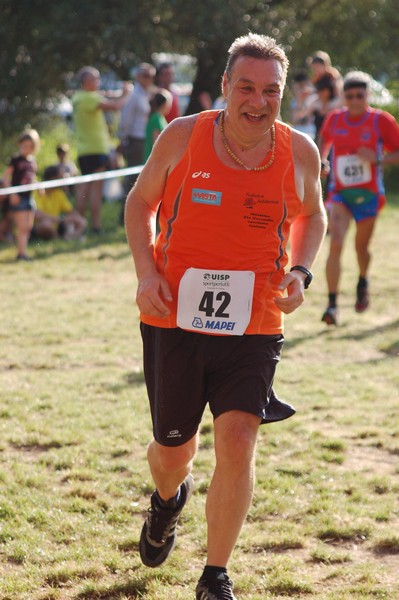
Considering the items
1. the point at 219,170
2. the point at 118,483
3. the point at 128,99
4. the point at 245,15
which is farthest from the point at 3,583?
the point at 245,15

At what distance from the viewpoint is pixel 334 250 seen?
29.1 feet

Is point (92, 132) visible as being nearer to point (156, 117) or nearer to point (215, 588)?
point (156, 117)

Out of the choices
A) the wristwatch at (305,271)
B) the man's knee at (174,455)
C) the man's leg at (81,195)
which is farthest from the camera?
the man's leg at (81,195)

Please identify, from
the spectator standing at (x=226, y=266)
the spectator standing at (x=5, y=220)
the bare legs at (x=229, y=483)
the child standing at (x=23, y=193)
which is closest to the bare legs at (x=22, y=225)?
the child standing at (x=23, y=193)

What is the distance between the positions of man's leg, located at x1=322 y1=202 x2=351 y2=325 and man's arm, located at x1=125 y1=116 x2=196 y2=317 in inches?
206

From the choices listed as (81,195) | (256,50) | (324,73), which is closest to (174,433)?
(256,50)

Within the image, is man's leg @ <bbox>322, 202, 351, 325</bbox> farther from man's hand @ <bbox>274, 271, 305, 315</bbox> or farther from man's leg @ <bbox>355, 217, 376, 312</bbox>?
man's hand @ <bbox>274, 271, 305, 315</bbox>

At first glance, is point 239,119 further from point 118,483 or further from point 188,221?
point 118,483

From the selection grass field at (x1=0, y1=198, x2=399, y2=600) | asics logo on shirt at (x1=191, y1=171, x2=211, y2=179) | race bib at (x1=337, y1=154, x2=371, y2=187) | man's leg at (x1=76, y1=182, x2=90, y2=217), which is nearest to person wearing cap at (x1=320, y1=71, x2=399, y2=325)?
race bib at (x1=337, y1=154, x2=371, y2=187)

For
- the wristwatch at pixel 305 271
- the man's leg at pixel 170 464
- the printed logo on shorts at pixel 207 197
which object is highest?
the printed logo on shorts at pixel 207 197

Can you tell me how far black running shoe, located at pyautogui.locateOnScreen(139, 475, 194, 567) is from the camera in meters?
3.98

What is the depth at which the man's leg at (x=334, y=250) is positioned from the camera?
884 centimetres

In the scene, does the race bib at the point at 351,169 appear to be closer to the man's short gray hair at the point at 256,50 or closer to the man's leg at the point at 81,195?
the man's short gray hair at the point at 256,50

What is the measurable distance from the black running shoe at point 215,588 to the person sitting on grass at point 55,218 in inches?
424
